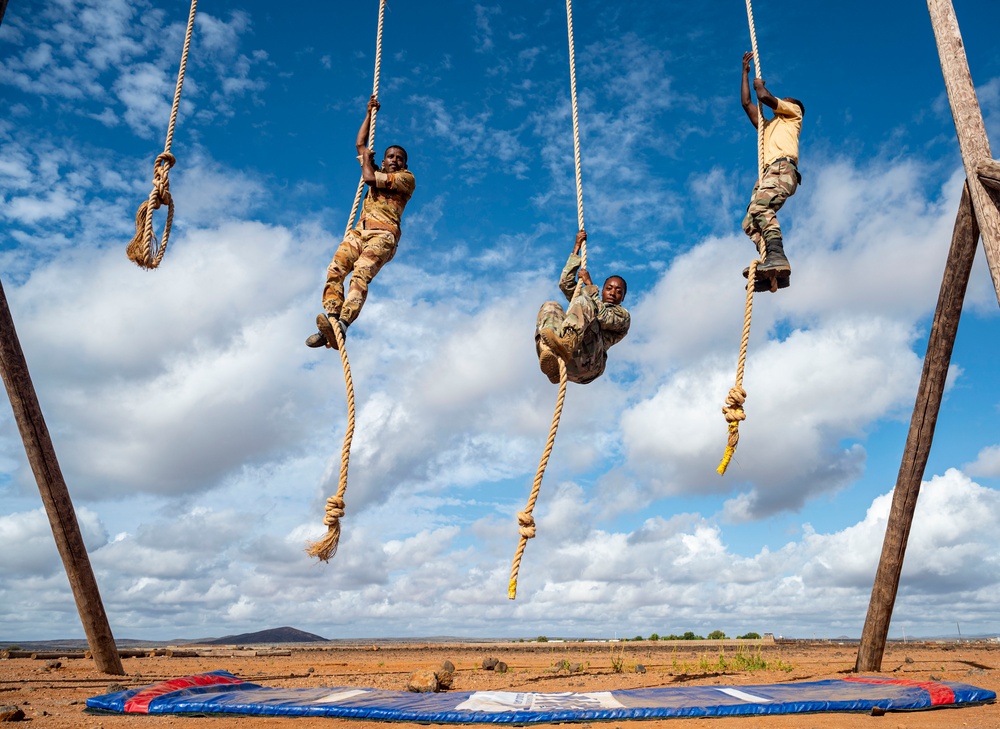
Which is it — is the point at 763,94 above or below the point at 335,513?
above

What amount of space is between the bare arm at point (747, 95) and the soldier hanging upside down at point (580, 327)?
6.37ft

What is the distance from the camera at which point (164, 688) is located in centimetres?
605

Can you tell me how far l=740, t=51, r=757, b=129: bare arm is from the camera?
679 cm

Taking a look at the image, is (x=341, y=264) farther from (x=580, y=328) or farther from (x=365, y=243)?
(x=580, y=328)

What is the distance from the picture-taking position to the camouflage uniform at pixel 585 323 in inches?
237

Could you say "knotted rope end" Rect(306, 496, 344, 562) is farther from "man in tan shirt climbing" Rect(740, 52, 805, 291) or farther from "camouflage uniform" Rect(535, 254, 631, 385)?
"man in tan shirt climbing" Rect(740, 52, 805, 291)

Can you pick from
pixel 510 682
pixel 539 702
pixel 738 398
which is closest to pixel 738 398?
pixel 738 398

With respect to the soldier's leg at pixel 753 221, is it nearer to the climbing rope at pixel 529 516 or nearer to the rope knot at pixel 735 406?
the rope knot at pixel 735 406

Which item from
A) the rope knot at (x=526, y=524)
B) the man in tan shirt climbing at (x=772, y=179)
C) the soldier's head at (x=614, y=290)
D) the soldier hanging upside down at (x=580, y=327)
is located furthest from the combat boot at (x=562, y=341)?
the man in tan shirt climbing at (x=772, y=179)

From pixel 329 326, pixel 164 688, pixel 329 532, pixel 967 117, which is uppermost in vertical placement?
pixel 967 117

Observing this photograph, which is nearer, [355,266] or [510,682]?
[355,266]

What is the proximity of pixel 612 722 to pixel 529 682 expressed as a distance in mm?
2934

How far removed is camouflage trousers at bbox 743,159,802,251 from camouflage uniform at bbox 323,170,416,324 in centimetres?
318

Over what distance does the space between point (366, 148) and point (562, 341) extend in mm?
2720
